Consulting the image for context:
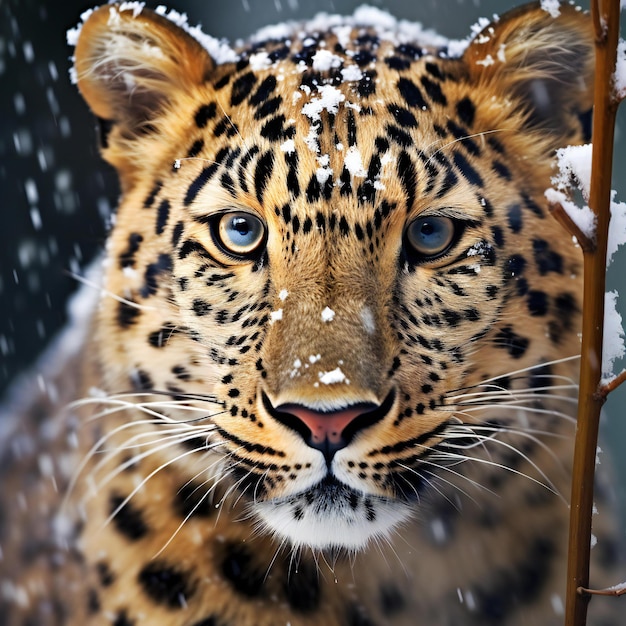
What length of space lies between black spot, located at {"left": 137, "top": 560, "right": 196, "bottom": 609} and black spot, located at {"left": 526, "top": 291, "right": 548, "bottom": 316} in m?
0.69

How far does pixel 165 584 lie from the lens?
1285 mm

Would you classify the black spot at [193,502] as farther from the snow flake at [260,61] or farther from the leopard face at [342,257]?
the snow flake at [260,61]

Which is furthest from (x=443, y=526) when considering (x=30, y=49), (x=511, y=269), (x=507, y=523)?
(x=30, y=49)

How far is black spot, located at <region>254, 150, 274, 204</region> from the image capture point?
3.80ft

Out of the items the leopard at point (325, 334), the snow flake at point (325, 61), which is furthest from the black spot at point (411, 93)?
the snow flake at point (325, 61)

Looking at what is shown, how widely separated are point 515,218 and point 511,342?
0.19m

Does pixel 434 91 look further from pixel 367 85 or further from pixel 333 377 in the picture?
pixel 333 377

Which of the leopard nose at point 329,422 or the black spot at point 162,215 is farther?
the black spot at point 162,215

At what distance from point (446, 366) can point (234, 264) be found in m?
0.35

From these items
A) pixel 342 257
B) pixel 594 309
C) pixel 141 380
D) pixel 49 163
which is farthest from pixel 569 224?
pixel 49 163

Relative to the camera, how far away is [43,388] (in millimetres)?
1479

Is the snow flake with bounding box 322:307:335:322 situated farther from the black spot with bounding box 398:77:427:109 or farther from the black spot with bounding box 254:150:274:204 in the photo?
the black spot with bounding box 398:77:427:109

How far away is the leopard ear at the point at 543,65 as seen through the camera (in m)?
1.15

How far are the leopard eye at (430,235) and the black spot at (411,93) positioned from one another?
0.19 metres
